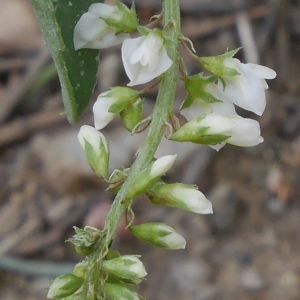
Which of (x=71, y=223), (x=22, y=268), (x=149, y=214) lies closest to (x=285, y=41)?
(x=149, y=214)

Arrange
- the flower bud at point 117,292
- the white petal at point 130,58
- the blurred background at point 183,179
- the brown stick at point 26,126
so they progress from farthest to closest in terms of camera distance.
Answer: the brown stick at point 26,126 → the blurred background at point 183,179 → the white petal at point 130,58 → the flower bud at point 117,292

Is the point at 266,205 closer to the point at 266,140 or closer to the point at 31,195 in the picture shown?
the point at 266,140

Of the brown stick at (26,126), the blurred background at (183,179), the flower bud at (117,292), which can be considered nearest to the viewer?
the flower bud at (117,292)

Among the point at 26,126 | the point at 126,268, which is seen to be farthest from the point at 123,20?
the point at 26,126

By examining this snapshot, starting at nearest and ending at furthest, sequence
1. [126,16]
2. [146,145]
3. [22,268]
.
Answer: [146,145]
[126,16]
[22,268]

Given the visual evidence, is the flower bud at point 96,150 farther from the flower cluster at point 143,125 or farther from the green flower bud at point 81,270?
the green flower bud at point 81,270

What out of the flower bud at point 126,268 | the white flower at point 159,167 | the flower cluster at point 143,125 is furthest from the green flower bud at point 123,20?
the flower bud at point 126,268
